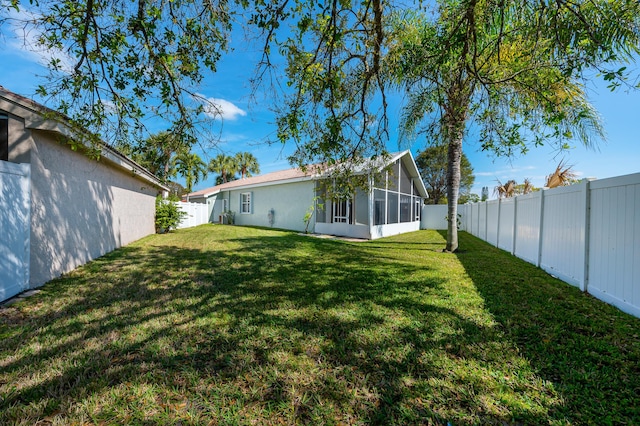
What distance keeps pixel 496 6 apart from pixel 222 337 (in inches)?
244

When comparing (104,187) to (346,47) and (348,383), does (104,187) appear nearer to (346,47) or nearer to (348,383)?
(346,47)

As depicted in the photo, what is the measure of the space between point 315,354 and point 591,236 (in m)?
5.05

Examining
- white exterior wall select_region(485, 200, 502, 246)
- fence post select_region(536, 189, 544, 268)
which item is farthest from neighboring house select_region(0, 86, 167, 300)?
white exterior wall select_region(485, 200, 502, 246)

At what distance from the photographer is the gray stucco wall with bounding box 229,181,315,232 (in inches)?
604

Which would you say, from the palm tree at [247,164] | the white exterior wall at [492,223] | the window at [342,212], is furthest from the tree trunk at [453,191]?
the palm tree at [247,164]

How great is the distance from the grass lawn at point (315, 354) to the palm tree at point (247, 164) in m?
30.1

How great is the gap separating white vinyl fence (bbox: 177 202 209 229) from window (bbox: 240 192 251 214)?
3.04 meters

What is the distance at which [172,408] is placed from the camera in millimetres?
2018

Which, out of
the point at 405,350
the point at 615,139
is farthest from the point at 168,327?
the point at 615,139

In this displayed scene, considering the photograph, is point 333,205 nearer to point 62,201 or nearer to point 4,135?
point 62,201

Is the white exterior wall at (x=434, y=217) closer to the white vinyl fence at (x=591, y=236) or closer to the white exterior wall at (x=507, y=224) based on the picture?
the white exterior wall at (x=507, y=224)

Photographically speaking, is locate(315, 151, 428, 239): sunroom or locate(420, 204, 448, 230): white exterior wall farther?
locate(420, 204, 448, 230): white exterior wall

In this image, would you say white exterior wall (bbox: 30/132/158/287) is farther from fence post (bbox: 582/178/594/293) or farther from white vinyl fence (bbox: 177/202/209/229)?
fence post (bbox: 582/178/594/293)

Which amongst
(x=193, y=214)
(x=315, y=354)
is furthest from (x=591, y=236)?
(x=193, y=214)
